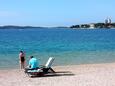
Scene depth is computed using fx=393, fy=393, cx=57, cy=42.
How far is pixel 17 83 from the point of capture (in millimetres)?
18219

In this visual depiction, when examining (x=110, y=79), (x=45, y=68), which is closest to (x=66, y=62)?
(x=45, y=68)

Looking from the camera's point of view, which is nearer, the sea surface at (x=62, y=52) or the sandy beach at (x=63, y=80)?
the sandy beach at (x=63, y=80)

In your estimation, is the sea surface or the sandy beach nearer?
the sandy beach

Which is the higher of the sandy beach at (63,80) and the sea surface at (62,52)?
the sandy beach at (63,80)

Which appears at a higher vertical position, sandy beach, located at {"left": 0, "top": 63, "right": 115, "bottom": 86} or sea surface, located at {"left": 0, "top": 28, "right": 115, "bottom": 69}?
sandy beach, located at {"left": 0, "top": 63, "right": 115, "bottom": 86}

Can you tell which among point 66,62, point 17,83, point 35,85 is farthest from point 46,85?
point 66,62

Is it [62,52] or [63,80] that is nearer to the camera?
[63,80]

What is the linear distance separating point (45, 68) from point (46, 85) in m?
3.48

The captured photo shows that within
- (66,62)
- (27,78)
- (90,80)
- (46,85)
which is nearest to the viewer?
(46,85)

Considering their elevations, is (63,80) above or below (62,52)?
above

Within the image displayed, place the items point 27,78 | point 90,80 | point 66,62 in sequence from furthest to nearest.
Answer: point 66,62
point 27,78
point 90,80

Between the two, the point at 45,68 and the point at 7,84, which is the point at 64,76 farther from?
the point at 7,84

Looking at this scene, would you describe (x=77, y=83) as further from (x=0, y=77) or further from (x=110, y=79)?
(x=0, y=77)

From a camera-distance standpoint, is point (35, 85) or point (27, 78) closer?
point (35, 85)
